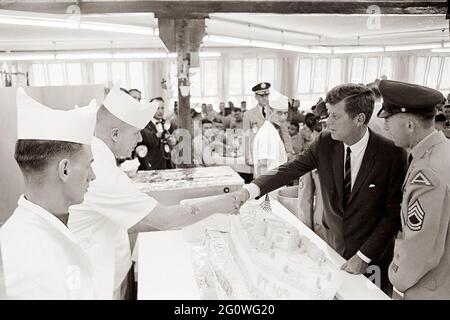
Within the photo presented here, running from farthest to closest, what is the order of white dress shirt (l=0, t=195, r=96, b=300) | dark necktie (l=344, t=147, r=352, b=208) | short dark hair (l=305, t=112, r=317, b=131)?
1. short dark hair (l=305, t=112, r=317, b=131)
2. dark necktie (l=344, t=147, r=352, b=208)
3. white dress shirt (l=0, t=195, r=96, b=300)

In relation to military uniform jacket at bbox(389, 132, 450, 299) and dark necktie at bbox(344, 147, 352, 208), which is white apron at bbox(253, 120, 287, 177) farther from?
military uniform jacket at bbox(389, 132, 450, 299)

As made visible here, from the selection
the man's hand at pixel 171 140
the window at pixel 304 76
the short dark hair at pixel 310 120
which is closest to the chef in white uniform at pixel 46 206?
the window at pixel 304 76

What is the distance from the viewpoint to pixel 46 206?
88 centimetres

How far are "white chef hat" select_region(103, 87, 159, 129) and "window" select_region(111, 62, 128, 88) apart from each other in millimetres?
97

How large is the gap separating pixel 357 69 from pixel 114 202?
99cm

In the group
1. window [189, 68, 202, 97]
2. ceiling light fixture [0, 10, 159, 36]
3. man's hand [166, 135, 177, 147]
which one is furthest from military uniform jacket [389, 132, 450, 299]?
man's hand [166, 135, 177, 147]

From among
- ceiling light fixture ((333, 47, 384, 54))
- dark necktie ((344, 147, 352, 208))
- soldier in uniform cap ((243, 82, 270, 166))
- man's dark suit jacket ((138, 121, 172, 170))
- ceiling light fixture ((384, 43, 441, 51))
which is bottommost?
man's dark suit jacket ((138, 121, 172, 170))

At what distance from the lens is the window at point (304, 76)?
132 cm

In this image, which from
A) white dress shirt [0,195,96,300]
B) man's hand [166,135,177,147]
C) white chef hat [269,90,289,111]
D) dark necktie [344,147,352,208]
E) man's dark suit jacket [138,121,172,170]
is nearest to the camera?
white dress shirt [0,195,96,300]

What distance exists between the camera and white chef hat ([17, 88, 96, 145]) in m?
0.84

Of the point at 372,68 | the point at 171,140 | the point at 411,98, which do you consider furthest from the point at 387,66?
the point at 171,140

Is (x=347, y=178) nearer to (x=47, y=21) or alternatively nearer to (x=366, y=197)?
(x=366, y=197)

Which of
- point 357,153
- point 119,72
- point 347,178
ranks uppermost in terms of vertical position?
point 119,72
